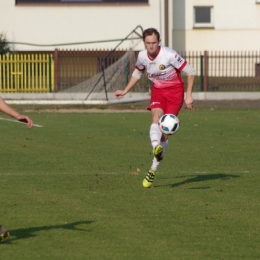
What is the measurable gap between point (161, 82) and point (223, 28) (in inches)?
1264

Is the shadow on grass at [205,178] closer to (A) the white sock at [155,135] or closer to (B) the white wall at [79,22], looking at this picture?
(A) the white sock at [155,135]

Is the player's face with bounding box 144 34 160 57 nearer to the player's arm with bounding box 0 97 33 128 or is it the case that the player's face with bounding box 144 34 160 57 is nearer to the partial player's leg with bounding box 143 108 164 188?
the partial player's leg with bounding box 143 108 164 188

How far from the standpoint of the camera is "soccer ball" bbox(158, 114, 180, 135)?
10930 millimetres

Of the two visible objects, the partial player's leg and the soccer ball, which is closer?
the partial player's leg

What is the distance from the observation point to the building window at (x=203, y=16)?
4303 cm

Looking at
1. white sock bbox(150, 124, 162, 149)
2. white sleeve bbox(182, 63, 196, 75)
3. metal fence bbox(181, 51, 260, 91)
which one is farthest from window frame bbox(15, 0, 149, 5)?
white sock bbox(150, 124, 162, 149)

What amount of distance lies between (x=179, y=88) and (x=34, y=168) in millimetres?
2886

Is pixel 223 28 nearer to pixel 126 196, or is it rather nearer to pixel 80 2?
pixel 80 2

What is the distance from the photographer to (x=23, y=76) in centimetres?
3341

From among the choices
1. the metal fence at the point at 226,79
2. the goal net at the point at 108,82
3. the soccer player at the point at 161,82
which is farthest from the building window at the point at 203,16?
the soccer player at the point at 161,82

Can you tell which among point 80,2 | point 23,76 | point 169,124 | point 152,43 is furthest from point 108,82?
point 152,43

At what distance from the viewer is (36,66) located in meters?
33.0

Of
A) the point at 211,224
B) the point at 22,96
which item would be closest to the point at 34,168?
the point at 211,224

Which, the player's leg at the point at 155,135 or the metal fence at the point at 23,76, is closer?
the player's leg at the point at 155,135
